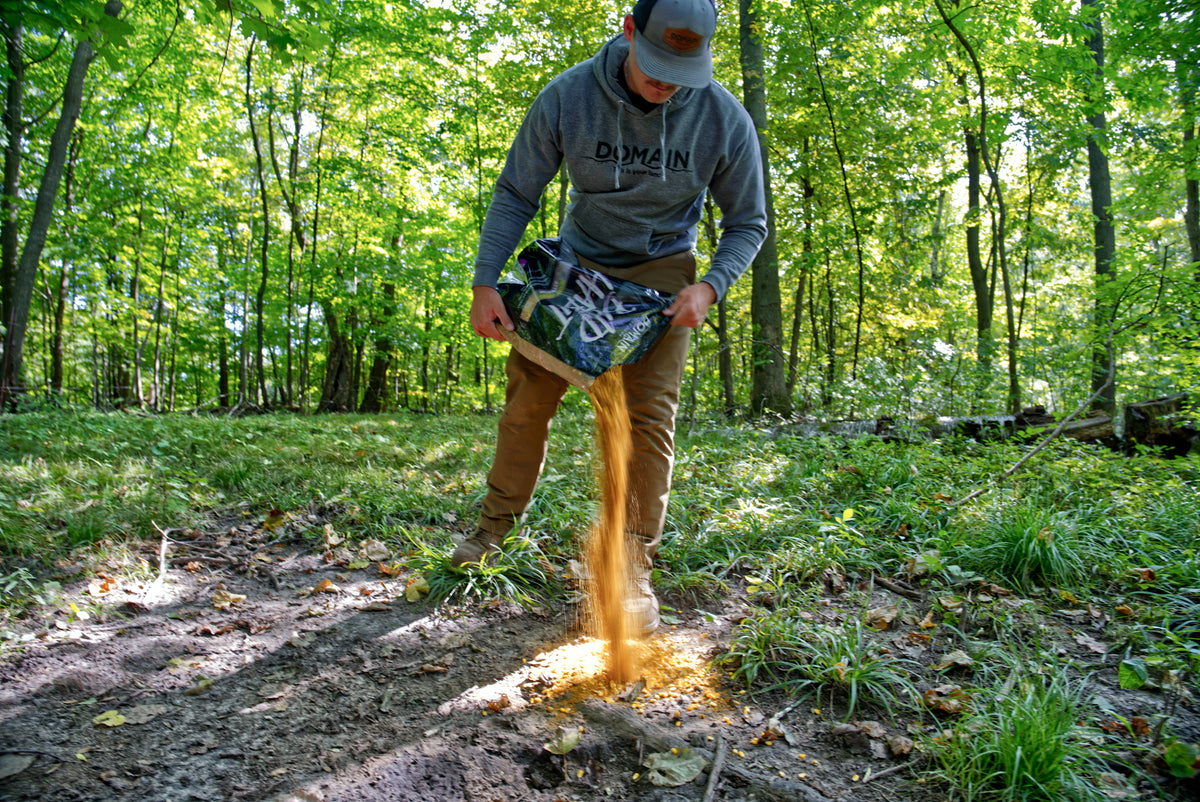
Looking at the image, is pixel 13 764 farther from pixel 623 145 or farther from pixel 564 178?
pixel 564 178

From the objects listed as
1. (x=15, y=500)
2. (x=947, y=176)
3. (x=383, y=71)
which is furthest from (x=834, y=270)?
(x=15, y=500)

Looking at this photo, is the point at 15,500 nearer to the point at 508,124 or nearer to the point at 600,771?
the point at 600,771

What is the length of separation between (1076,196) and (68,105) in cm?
1622

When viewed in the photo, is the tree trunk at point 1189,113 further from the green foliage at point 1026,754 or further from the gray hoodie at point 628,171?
the green foliage at point 1026,754

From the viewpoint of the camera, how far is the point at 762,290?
7574mm

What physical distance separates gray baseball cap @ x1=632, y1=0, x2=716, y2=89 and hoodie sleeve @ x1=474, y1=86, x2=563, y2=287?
44 cm

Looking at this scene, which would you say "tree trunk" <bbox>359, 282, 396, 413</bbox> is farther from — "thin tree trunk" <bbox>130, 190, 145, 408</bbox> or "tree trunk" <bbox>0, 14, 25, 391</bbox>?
"tree trunk" <bbox>0, 14, 25, 391</bbox>

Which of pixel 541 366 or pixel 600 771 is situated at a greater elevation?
pixel 541 366

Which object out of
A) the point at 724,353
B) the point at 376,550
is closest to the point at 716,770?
the point at 376,550

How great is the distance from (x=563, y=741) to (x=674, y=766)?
0.30 metres

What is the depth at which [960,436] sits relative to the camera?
522 cm

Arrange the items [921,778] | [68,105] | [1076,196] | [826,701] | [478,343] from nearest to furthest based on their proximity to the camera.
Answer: [921,778] < [826,701] < [68,105] < [1076,196] < [478,343]

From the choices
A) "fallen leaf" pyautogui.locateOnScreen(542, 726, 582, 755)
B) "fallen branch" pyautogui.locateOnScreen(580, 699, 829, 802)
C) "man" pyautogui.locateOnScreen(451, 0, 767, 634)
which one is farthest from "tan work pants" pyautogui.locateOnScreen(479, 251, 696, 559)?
"fallen leaf" pyautogui.locateOnScreen(542, 726, 582, 755)

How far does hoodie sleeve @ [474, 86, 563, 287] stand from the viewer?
7.75ft
